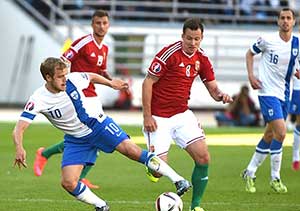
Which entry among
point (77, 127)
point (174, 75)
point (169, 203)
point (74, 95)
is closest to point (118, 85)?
point (74, 95)

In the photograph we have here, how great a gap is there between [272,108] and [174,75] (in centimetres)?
252

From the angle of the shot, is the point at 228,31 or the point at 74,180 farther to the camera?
the point at 228,31

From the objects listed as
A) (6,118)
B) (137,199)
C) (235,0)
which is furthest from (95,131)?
(235,0)

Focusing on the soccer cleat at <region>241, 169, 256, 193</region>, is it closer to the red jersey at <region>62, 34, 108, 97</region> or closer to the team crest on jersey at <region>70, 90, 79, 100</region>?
the red jersey at <region>62, 34, 108, 97</region>

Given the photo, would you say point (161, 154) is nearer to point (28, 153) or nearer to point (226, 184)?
point (226, 184)

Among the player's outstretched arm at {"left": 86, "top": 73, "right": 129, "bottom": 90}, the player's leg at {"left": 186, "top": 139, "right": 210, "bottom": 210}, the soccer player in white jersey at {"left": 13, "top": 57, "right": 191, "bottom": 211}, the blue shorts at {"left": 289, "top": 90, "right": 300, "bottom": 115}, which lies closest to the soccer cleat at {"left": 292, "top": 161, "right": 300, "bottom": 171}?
the blue shorts at {"left": 289, "top": 90, "right": 300, "bottom": 115}

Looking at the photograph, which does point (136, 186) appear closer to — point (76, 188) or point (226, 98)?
point (226, 98)

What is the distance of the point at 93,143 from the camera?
10742 mm

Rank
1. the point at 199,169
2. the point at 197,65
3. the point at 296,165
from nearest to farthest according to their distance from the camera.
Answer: the point at 199,169, the point at 197,65, the point at 296,165

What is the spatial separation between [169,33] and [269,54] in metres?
22.9

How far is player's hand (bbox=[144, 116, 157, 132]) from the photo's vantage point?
37.4 ft

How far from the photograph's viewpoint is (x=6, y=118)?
2975cm

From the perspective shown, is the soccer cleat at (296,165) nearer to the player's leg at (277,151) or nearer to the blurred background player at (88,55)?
the player's leg at (277,151)

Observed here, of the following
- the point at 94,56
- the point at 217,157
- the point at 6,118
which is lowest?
the point at 6,118
